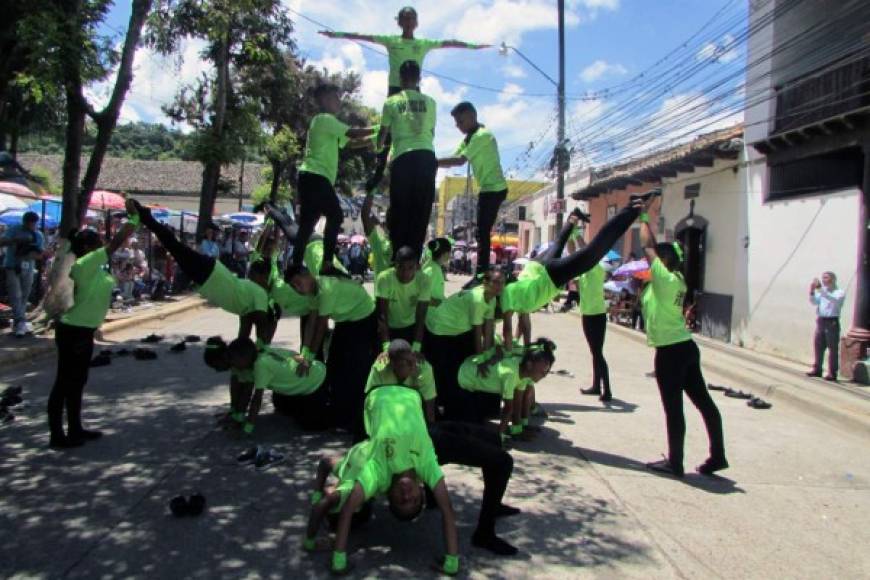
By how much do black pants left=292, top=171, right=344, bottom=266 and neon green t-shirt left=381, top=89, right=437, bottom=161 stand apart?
781 mm

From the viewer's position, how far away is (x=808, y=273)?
12758mm

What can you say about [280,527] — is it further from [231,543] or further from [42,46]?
[42,46]

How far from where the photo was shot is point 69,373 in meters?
5.51

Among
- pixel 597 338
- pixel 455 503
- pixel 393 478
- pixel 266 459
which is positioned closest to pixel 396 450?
pixel 393 478

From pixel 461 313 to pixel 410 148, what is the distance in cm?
164

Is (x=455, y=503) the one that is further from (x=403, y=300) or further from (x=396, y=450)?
(x=403, y=300)

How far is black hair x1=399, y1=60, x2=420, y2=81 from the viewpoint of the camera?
658 centimetres

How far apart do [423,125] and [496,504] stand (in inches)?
151

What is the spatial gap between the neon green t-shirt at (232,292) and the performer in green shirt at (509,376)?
194cm

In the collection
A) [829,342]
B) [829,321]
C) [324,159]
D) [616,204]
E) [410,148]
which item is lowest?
[829,342]

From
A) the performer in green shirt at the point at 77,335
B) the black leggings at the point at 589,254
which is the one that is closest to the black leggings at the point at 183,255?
the performer in green shirt at the point at 77,335

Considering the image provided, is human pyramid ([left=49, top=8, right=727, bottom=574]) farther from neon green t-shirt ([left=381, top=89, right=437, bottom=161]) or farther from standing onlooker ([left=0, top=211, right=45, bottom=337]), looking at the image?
standing onlooker ([left=0, top=211, right=45, bottom=337])

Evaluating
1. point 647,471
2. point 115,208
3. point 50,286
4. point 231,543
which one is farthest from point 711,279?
point 115,208

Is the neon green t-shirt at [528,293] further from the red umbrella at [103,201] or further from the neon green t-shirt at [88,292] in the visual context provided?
the red umbrella at [103,201]
